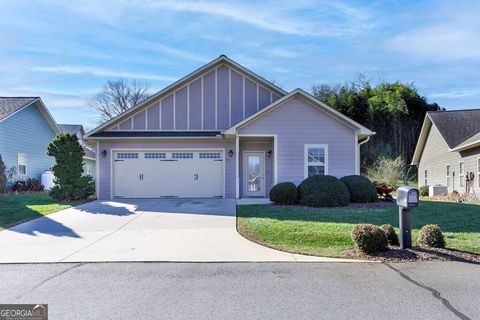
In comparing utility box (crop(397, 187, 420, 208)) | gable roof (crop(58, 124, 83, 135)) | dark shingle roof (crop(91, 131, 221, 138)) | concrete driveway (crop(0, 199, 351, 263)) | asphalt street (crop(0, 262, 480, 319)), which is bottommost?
asphalt street (crop(0, 262, 480, 319))

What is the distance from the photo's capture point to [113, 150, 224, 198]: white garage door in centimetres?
1905

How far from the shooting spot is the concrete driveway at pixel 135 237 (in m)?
8.15

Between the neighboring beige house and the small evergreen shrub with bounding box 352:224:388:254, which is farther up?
the neighboring beige house

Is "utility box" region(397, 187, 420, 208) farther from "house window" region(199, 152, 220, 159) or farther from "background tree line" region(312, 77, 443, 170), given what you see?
"background tree line" region(312, 77, 443, 170)

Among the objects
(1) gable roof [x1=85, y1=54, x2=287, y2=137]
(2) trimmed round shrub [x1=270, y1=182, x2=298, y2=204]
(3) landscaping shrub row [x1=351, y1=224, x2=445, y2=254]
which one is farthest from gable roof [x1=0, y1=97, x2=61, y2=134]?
(3) landscaping shrub row [x1=351, y1=224, x2=445, y2=254]

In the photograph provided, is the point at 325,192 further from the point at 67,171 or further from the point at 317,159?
the point at 67,171

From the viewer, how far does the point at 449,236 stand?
31.3 feet

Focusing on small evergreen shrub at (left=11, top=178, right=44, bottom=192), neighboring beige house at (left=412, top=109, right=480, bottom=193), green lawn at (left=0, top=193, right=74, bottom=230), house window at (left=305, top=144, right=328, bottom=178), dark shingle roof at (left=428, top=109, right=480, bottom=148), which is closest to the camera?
green lawn at (left=0, top=193, right=74, bottom=230)

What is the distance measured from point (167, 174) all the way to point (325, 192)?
7399 mm

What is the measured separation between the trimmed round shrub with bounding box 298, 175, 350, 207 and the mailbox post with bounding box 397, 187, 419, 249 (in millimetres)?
6691

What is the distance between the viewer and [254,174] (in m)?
19.5

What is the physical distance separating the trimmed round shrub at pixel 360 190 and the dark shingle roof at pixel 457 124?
39.6ft

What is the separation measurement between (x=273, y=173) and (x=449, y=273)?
496 inches

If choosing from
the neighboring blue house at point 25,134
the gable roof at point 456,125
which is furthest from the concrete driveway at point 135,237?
the gable roof at point 456,125
